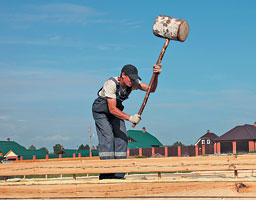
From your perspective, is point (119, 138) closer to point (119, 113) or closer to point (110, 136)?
point (110, 136)

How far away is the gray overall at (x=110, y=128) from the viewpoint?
6.30m

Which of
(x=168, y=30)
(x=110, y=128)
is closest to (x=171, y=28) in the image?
(x=168, y=30)

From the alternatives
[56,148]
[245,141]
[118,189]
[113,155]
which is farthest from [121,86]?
[56,148]

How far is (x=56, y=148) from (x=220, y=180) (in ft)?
327

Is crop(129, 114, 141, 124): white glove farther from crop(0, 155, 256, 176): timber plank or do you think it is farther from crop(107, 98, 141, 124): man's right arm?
crop(0, 155, 256, 176): timber plank

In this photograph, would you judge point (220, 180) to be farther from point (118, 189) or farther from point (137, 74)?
point (137, 74)

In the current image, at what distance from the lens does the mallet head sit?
6102 mm

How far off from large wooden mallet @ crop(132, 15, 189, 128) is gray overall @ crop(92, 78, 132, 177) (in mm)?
435

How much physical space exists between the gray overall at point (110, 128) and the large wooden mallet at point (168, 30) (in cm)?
43

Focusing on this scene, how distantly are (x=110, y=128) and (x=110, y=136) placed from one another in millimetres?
133

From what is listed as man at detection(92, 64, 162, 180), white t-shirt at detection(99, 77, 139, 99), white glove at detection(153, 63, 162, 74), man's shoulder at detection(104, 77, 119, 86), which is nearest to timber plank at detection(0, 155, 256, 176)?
man at detection(92, 64, 162, 180)

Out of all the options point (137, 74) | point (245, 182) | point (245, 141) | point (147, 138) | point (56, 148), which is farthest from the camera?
point (56, 148)

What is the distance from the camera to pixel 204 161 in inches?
210

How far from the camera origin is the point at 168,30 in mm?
6176
